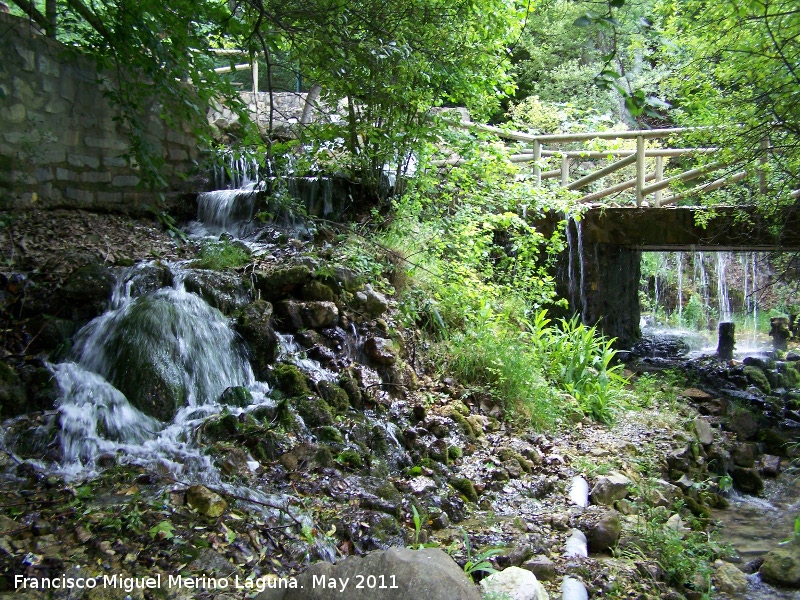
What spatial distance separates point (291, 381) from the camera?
161 inches

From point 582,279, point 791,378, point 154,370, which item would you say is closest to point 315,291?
point 154,370

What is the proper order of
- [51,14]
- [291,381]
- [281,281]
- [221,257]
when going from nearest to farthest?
[291,381], [281,281], [221,257], [51,14]

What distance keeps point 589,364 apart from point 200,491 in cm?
467

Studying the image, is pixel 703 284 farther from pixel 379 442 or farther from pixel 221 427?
pixel 221 427

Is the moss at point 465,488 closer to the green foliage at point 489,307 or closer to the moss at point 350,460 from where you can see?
the moss at point 350,460

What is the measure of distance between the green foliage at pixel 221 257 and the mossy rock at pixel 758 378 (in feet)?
23.2

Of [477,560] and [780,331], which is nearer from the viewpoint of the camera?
[477,560]

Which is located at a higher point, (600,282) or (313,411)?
(600,282)

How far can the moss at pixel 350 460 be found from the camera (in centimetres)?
360

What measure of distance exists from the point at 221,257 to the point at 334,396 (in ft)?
5.69

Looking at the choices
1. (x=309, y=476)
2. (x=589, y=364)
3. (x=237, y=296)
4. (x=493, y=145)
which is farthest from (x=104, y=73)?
(x=589, y=364)

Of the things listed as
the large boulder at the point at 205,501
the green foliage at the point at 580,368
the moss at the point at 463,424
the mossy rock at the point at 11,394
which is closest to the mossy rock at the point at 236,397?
the large boulder at the point at 205,501

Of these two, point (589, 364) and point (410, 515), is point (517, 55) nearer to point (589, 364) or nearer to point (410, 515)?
point (589, 364)

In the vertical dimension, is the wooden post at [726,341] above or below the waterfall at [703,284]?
below
